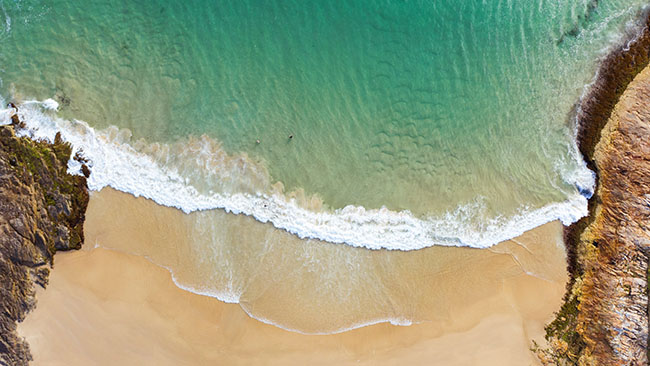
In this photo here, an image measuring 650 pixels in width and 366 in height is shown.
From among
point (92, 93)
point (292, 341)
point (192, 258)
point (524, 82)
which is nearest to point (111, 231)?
point (192, 258)

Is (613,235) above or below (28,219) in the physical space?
below

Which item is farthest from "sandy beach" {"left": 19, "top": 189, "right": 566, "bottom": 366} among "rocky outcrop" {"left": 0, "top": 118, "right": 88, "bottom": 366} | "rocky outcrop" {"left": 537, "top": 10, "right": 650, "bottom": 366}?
"rocky outcrop" {"left": 537, "top": 10, "right": 650, "bottom": 366}

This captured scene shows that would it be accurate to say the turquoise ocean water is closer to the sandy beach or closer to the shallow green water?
the shallow green water

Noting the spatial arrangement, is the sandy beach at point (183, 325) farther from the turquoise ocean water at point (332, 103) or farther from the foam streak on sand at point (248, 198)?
the turquoise ocean water at point (332, 103)

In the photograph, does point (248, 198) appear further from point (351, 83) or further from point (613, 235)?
point (613, 235)

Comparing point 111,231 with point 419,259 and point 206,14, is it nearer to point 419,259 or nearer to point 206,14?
point 206,14

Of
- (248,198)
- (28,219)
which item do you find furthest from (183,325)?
(28,219)
